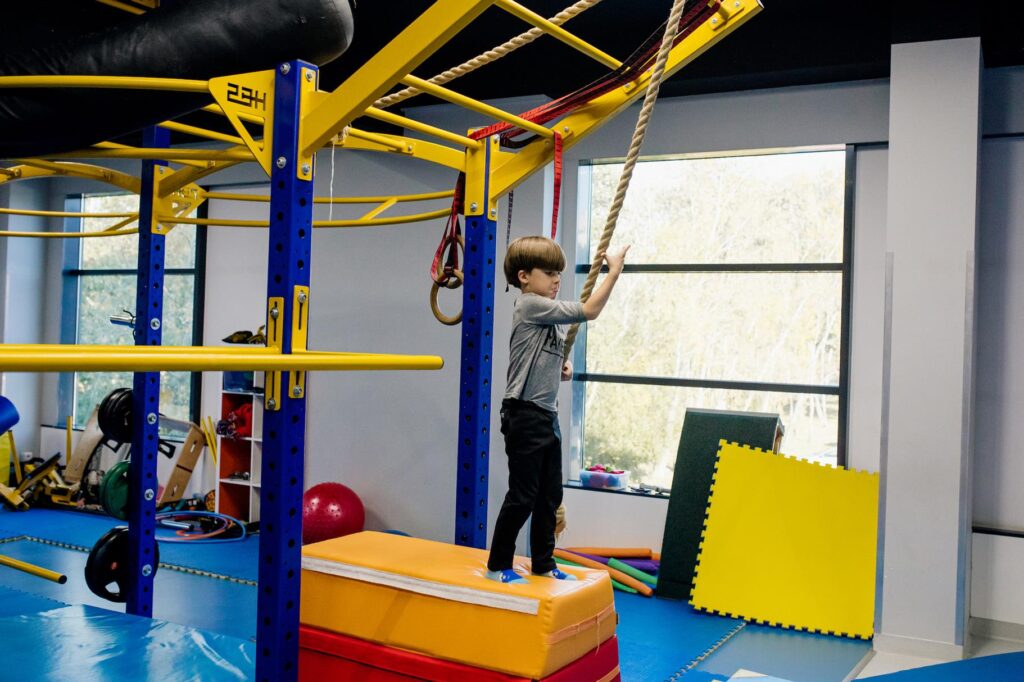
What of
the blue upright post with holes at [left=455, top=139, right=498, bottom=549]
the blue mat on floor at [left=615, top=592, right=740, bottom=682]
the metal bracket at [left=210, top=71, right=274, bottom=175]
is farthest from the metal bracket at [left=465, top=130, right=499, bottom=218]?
the blue mat on floor at [left=615, top=592, right=740, bottom=682]

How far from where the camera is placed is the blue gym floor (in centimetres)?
287

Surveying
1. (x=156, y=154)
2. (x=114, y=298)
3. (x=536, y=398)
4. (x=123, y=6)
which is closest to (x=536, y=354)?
(x=536, y=398)

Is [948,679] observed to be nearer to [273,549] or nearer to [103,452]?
[273,549]

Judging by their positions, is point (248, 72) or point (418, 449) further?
point (418, 449)

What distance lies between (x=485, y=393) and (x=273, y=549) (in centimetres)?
106

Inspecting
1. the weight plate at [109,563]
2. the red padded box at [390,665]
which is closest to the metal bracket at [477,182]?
the red padded box at [390,665]

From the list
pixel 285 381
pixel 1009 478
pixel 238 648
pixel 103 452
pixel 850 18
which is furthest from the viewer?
pixel 103 452

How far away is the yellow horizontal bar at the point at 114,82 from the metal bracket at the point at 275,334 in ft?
1.88

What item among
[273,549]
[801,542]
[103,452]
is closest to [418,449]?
[801,542]

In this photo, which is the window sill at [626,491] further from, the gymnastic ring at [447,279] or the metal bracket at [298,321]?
the metal bracket at [298,321]

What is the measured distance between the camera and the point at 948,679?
12.1 ft

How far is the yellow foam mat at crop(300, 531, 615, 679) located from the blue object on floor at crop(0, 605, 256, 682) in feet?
1.55

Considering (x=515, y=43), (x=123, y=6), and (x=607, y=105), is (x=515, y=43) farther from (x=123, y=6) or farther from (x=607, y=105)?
(x=123, y=6)

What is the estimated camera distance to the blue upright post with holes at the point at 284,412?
2115mm
